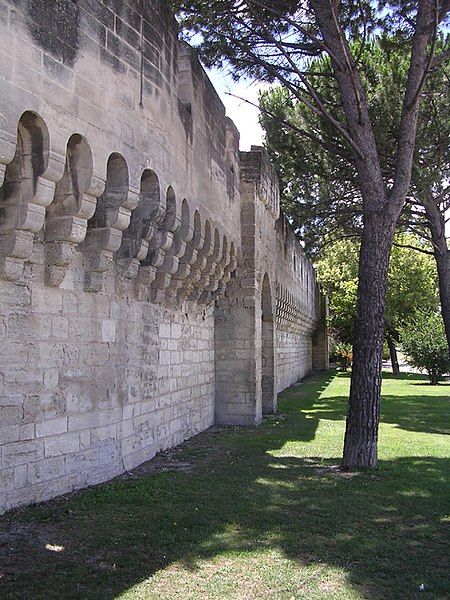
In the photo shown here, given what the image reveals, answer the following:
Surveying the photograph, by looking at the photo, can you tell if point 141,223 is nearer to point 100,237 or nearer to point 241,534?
point 100,237

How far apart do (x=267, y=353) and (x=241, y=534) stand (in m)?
9.28

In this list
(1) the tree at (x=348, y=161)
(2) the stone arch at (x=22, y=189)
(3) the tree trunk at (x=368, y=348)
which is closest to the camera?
(2) the stone arch at (x=22, y=189)

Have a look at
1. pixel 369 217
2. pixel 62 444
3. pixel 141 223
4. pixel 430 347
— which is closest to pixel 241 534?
pixel 62 444

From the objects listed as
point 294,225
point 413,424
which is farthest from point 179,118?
point 294,225

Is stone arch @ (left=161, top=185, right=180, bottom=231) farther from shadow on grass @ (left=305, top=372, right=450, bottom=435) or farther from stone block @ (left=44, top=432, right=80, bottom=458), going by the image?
shadow on grass @ (left=305, top=372, right=450, bottom=435)

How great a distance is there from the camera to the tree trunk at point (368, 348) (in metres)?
7.45

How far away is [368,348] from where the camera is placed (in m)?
7.58

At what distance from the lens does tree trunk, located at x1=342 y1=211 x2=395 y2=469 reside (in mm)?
7449

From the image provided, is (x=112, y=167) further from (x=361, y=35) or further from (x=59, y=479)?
(x=361, y=35)

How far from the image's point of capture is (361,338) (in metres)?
7.65

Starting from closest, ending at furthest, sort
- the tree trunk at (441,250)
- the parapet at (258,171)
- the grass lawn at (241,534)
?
the grass lawn at (241,534) < the parapet at (258,171) < the tree trunk at (441,250)

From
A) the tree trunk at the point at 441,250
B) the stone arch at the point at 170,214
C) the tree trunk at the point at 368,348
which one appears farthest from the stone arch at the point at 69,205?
the tree trunk at the point at 441,250

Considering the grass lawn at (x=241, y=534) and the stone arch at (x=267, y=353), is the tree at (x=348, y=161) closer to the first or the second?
the stone arch at (x=267, y=353)

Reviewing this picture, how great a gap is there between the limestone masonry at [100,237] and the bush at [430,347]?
17.0 m
